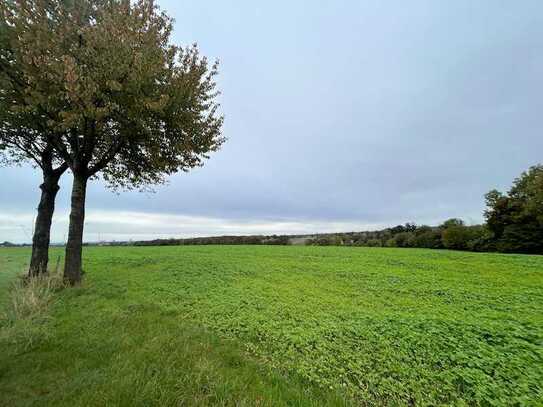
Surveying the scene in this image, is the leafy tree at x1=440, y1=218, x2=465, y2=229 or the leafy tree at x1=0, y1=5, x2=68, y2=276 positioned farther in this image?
the leafy tree at x1=440, y1=218, x2=465, y2=229

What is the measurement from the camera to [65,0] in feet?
28.6

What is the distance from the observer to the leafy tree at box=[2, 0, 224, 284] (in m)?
7.35

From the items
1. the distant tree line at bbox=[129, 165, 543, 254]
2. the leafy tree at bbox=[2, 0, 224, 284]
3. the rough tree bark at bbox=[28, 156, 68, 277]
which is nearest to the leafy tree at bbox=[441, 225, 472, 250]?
the distant tree line at bbox=[129, 165, 543, 254]

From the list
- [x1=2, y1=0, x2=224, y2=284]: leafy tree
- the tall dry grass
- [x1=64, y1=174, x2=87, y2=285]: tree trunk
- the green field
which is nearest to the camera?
the green field

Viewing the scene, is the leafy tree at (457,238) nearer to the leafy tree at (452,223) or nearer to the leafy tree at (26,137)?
the leafy tree at (452,223)

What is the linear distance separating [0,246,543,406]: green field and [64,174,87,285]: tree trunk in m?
1.49

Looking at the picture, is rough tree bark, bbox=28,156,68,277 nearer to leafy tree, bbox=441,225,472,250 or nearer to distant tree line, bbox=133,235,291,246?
distant tree line, bbox=133,235,291,246

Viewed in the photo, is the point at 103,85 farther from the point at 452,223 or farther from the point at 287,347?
the point at 452,223

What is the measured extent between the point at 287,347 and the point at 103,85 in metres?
8.38

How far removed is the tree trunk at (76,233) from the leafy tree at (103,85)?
30 mm

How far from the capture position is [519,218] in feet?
78.1

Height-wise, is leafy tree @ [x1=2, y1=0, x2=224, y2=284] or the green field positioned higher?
leafy tree @ [x1=2, y1=0, x2=224, y2=284]

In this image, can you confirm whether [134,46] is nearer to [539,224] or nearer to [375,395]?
[375,395]

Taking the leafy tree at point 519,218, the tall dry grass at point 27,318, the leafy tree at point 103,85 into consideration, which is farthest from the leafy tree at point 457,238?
the tall dry grass at point 27,318
